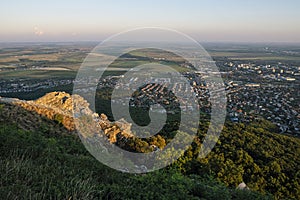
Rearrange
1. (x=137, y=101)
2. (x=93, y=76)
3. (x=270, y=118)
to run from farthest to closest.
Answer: (x=93, y=76) → (x=137, y=101) → (x=270, y=118)

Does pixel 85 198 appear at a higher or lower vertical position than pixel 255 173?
higher

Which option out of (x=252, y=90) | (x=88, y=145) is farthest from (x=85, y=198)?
(x=252, y=90)

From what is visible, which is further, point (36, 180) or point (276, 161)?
point (276, 161)

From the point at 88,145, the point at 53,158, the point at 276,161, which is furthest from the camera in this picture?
the point at 276,161

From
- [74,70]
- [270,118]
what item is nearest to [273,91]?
[270,118]

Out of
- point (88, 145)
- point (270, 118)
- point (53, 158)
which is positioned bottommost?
point (270, 118)

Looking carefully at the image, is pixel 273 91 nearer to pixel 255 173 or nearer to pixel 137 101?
pixel 137 101

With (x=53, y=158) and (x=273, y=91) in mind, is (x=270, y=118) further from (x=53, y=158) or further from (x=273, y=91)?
(x=53, y=158)
